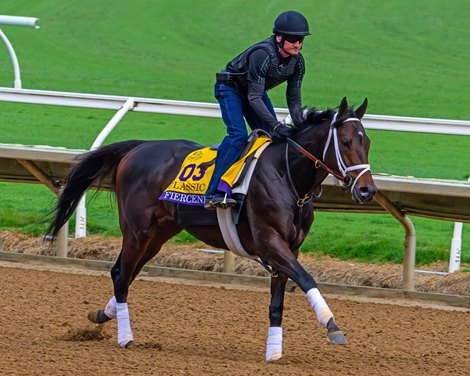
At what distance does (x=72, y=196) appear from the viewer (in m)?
8.20

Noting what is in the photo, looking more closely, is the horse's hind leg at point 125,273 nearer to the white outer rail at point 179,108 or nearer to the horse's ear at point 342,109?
the horse's ear at point 342,109

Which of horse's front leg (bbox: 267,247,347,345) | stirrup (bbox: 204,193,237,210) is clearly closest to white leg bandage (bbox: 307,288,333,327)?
horse's front leg (bbox: 267,247,347,345)

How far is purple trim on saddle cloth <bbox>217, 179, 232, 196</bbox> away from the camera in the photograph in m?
6.98

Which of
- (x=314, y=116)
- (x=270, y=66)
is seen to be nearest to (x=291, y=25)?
(x=270, y=66)

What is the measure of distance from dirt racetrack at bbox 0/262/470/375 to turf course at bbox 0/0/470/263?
2836 millimetres

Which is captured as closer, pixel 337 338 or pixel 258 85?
pixel 337 338

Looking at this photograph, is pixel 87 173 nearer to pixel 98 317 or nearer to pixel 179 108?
pixel 98 317

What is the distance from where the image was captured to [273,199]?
22.5 feet

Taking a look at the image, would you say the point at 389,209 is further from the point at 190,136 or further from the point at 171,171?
the point at 190,136

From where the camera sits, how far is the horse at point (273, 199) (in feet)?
21.6

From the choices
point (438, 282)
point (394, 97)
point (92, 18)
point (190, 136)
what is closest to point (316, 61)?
point (394, 97)

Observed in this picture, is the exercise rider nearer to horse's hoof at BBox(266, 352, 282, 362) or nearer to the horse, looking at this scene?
the horse

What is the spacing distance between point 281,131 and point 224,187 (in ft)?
1.62

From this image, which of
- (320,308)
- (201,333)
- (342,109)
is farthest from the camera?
(201,333)
